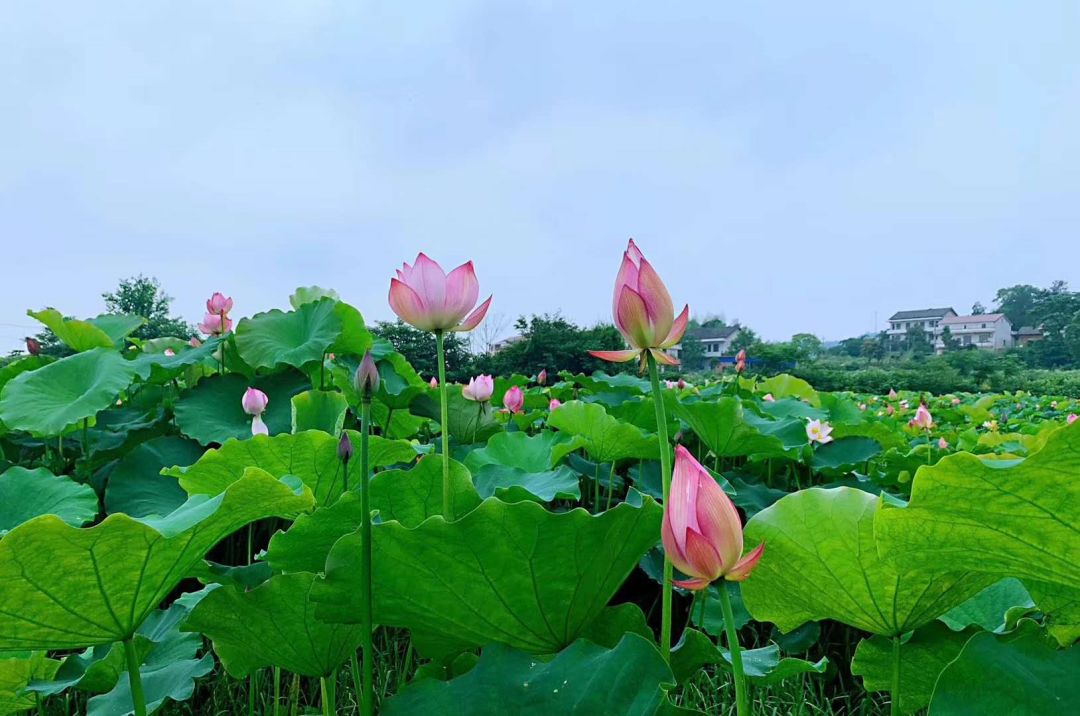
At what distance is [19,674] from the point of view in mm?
829

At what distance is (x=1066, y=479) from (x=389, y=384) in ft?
5.26

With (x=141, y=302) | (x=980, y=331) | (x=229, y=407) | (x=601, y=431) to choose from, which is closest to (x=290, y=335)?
(x=229, y=407)

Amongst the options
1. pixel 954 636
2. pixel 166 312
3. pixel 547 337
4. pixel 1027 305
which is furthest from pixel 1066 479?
pixel 1027 305

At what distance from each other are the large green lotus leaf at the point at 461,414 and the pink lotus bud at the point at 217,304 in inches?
31.1

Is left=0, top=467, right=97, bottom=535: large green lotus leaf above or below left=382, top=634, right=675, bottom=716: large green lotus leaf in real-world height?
above

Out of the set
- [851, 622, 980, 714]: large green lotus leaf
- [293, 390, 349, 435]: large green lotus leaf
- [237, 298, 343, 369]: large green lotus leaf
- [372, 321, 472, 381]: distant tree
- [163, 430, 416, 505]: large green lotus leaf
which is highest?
[372, 321, 472, 381]: distant tree

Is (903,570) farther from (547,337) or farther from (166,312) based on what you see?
(166,312)

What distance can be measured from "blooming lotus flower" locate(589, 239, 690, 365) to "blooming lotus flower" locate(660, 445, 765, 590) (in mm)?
118

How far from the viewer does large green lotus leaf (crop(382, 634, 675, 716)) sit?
488mm

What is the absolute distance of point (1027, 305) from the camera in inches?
2147

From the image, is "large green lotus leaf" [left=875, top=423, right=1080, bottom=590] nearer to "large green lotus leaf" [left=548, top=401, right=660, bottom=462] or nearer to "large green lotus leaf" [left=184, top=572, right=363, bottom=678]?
"large green lotus leaf" [left=184, top=572, right=363, bottom=678]

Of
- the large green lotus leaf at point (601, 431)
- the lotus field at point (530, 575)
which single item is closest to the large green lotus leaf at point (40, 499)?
the lotus field at point (530, 575)

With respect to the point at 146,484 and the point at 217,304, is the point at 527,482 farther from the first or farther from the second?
the point at 217,304

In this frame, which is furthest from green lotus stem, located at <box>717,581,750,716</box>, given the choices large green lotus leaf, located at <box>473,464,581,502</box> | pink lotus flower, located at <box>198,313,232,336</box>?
pink lotus flower, located at <box>198,313,232,336</box>
